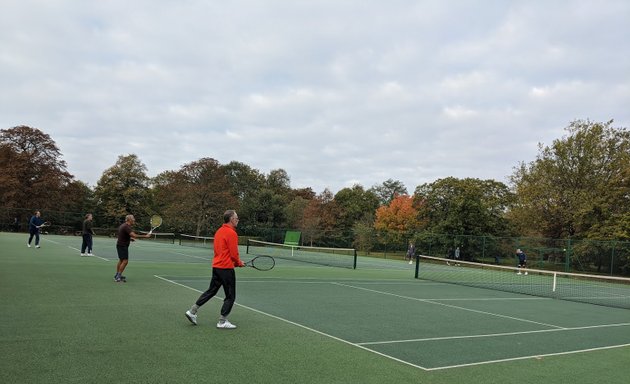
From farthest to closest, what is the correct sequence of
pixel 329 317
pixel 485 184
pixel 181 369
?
pixel 485 184 → pixel 329 317 → pixel 181 369

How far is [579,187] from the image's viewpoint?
1729 inches

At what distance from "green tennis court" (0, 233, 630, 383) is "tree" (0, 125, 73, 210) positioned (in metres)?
46.6

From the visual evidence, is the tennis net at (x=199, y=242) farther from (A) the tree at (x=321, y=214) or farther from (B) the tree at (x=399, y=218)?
(B) the tree at (x=399, y=218)

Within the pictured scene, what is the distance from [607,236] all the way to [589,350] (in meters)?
35.6

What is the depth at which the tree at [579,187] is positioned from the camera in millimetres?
40250

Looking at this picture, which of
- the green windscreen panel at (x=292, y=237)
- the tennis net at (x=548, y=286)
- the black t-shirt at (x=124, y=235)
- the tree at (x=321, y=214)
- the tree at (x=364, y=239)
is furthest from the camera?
the tree at (x=321, y=214)

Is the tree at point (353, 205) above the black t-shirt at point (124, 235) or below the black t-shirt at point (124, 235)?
above

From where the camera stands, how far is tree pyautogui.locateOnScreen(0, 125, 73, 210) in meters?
53.6

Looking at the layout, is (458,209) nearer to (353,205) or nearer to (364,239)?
(364,239)

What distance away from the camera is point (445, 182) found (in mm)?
55531

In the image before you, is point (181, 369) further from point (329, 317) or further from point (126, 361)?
point (329, 317)


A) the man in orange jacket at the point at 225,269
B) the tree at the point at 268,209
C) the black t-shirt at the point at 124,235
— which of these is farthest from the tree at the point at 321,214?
the man in orange jacket at the point at 225,269

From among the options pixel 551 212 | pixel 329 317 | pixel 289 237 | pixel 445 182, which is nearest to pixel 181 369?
pixel 329 317

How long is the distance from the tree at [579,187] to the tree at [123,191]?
157ft
